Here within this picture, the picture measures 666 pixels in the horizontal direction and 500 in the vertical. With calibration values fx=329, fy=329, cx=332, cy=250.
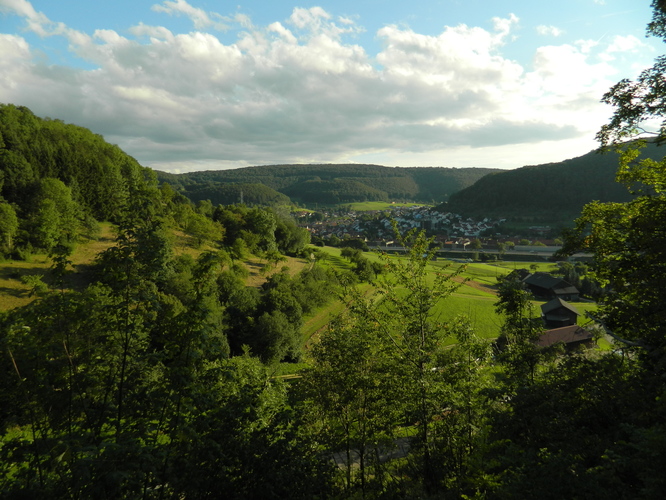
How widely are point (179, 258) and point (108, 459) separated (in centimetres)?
3609

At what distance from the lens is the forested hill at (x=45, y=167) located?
39844mm

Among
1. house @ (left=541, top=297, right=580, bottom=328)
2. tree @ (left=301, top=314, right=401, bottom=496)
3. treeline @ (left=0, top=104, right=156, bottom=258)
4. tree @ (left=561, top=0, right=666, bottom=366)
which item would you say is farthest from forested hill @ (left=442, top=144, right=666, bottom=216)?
treeline @ (left=0, top=104, right=156, bottom=258)

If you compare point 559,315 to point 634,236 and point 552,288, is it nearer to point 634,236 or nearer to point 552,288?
point 552,288

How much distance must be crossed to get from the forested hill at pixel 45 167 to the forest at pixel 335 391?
42.0 meters

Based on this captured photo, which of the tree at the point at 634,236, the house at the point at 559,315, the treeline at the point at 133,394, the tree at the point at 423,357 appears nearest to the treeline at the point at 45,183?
the treeline at the point at 133,394

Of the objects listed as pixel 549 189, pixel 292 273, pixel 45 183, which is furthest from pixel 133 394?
pixel 549 189

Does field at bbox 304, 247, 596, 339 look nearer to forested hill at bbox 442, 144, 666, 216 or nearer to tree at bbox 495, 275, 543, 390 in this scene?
tree at bbox 495, 275, 543, 390

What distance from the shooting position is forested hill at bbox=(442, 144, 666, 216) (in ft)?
347

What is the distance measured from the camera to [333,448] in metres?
7.75

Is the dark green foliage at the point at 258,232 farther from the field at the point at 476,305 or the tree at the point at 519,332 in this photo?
the tree at the point at 519,332

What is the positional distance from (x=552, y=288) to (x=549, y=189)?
83.0m

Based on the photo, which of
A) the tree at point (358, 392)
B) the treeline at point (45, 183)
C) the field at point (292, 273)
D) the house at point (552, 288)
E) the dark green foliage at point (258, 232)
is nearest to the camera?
the tree at point (358, 392)

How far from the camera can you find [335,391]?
8.16 meters

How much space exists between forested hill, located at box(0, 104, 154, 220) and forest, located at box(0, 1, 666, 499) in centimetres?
4196
